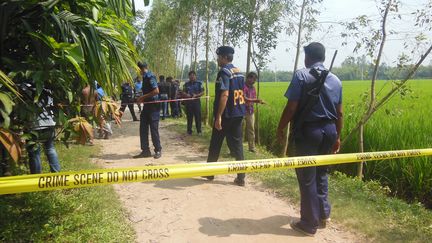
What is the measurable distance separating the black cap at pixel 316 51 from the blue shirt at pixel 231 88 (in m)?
1.42

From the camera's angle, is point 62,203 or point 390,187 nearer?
point 62,203

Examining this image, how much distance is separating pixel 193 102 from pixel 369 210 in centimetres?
648

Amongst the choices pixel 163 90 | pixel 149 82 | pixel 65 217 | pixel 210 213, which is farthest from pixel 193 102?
pixel 65 217

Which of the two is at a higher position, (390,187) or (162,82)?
(162,82)

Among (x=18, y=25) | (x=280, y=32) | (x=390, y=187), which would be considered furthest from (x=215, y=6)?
(x=18, y=25)

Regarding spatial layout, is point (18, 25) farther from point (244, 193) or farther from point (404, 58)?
point (404, 58)

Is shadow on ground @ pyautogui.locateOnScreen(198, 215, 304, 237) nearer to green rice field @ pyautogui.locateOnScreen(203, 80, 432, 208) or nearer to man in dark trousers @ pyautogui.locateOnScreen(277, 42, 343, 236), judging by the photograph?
man in dark trousers @ pyautogui.locateOnScreen(277, 42, 343, 236)

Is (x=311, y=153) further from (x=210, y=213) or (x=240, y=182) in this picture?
(x=240, y=182)

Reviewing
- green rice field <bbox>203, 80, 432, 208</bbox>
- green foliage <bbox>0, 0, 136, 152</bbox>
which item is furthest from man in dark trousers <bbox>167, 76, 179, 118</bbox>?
green foliage <bbox>0, 0, 136, 152</bbox>

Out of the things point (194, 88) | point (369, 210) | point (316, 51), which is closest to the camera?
point (316, 51)

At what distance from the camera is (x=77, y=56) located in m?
2.33

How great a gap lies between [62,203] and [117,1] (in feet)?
7.50

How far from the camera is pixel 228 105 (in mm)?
4727

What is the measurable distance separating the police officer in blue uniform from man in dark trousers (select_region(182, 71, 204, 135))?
4795 millimetres
